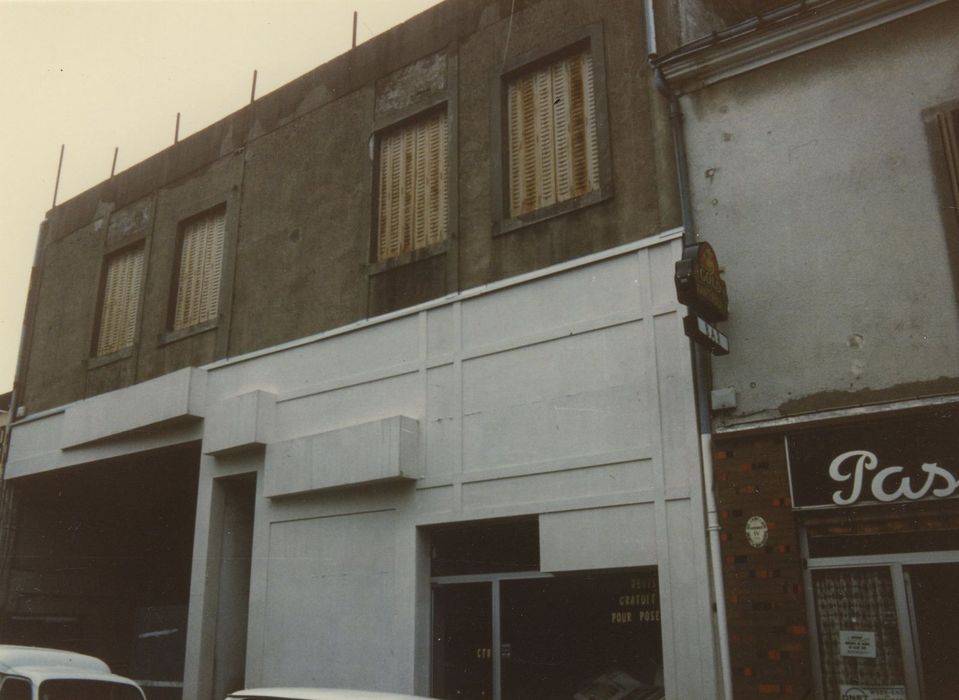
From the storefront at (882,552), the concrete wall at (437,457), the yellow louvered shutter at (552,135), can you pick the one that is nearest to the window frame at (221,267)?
the concrete wall at (437,457)

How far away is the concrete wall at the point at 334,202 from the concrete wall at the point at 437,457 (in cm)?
51

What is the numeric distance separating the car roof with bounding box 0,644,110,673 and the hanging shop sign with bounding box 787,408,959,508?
6993 mm

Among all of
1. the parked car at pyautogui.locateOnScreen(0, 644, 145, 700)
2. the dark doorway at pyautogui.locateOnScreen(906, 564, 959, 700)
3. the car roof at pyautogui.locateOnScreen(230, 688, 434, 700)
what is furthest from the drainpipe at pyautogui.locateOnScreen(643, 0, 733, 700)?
the parked car at pyautogui.locateOnScreen(0, 644, 145, 700)

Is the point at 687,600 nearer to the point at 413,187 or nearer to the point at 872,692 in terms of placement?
the point at 872,692

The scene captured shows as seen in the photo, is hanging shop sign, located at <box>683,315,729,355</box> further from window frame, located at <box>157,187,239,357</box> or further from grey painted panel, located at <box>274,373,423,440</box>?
window frame, located at <box>157,187,239,357</box>

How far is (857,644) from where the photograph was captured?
7539 mm

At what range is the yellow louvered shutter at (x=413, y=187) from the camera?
1186 cm

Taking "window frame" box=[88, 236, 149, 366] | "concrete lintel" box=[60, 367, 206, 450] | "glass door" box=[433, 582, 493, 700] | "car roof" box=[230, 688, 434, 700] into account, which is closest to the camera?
"car roof" box=[230, 688, 434, 700]

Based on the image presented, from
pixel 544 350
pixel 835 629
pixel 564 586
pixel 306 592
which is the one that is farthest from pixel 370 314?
pixel 835 629

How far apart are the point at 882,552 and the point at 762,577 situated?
1.02 metres

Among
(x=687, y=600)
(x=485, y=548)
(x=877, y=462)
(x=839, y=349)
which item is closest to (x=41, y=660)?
(x=485, y=548)

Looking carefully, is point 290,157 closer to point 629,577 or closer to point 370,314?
point 370,314

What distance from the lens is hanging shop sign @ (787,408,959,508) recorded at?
7.36 m

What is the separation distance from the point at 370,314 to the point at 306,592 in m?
3.65
